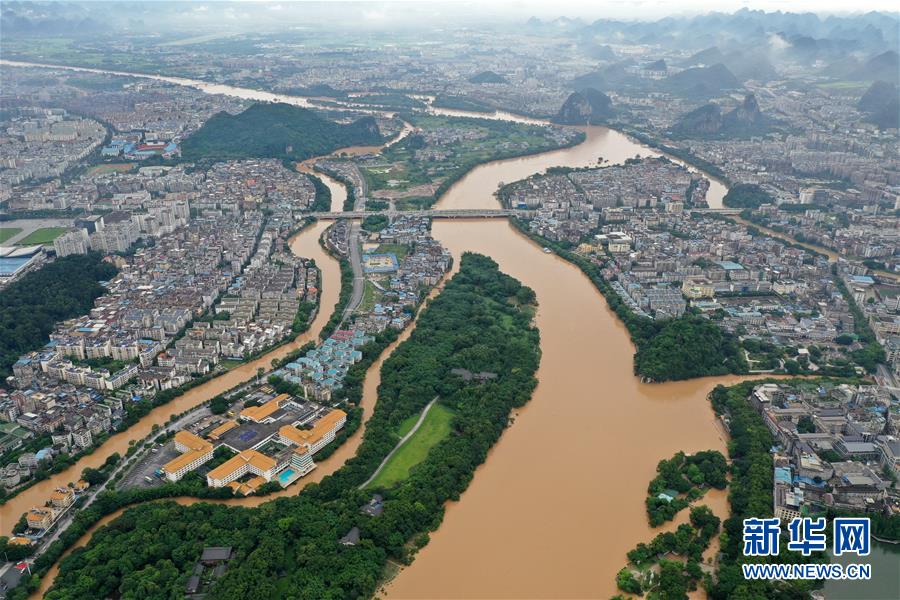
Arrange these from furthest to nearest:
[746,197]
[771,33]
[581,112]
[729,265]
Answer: [771,33] → [581,112] → [746,197] → [729,265]

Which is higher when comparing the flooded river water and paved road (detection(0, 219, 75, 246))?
paved road (detection(0, 219, 75, 246))

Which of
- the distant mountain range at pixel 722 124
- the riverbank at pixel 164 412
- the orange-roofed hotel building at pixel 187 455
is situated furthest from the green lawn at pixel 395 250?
the distant mountain range at pixel 722 124

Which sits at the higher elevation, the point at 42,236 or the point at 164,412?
the point at 42,236

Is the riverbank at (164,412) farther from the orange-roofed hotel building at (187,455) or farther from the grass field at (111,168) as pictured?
the grass field at (111,168)

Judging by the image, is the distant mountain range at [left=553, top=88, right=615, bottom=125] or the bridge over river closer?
the bridge over river

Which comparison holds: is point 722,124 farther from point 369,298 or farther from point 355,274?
point 369,298

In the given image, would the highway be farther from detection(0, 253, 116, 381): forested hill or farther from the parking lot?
detection(0, 253, 116, 381): forested hill

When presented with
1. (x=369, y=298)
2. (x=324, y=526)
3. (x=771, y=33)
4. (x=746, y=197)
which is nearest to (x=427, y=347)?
(x=369, y=298)

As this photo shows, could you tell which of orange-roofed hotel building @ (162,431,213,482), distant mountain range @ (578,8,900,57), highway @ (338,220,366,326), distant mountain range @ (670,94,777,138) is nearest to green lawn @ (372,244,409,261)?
highway @ (338,220,366,326)
